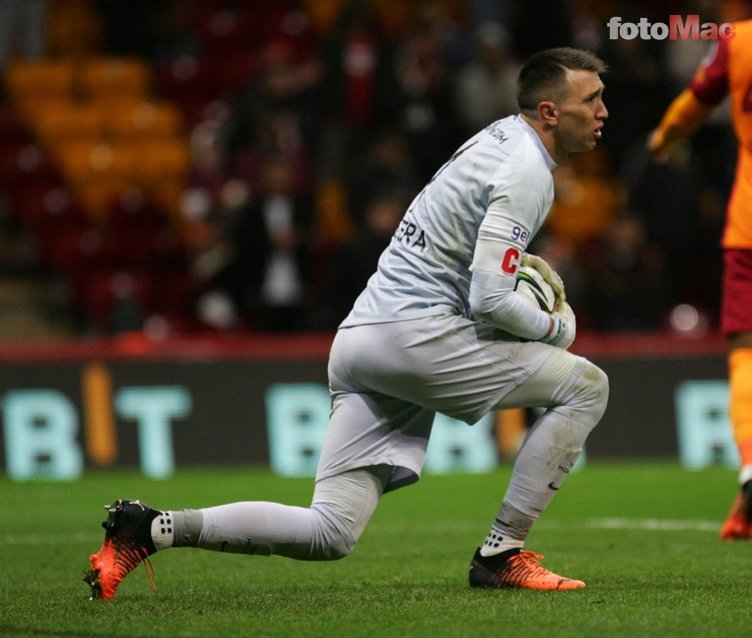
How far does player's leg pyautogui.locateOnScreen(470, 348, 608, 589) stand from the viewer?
5535 millimetres

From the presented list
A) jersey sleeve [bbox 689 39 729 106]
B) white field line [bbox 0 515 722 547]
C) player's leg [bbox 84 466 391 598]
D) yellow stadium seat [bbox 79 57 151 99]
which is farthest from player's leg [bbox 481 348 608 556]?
yellow stadium seat [bbox 79 57 151 99]

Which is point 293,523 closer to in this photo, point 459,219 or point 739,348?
point 459,219

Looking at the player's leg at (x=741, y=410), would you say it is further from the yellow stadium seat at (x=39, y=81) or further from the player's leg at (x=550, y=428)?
the yellow stadium seat at (x=39, y=81)

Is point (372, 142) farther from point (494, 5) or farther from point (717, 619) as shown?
point (717, 619)

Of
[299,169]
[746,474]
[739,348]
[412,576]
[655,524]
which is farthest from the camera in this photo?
[299,169]

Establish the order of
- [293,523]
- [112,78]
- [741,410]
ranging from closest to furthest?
[293,523] < [741,410] < [112,78]

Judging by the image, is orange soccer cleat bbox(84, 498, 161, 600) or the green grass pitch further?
orange soccer cleat bbox(84, 498, 161, 600)

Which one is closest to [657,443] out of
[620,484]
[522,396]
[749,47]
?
[620,484]

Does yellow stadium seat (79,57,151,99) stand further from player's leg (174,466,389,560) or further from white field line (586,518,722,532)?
player's leg (174,466,389,560)

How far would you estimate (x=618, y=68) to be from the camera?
51.6 feet

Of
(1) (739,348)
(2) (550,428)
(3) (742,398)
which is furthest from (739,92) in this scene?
(2) (550,428)

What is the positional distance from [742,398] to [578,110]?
218 cm

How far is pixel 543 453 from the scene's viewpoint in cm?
557

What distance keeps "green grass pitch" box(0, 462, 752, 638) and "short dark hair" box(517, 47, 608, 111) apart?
1.84 metres
